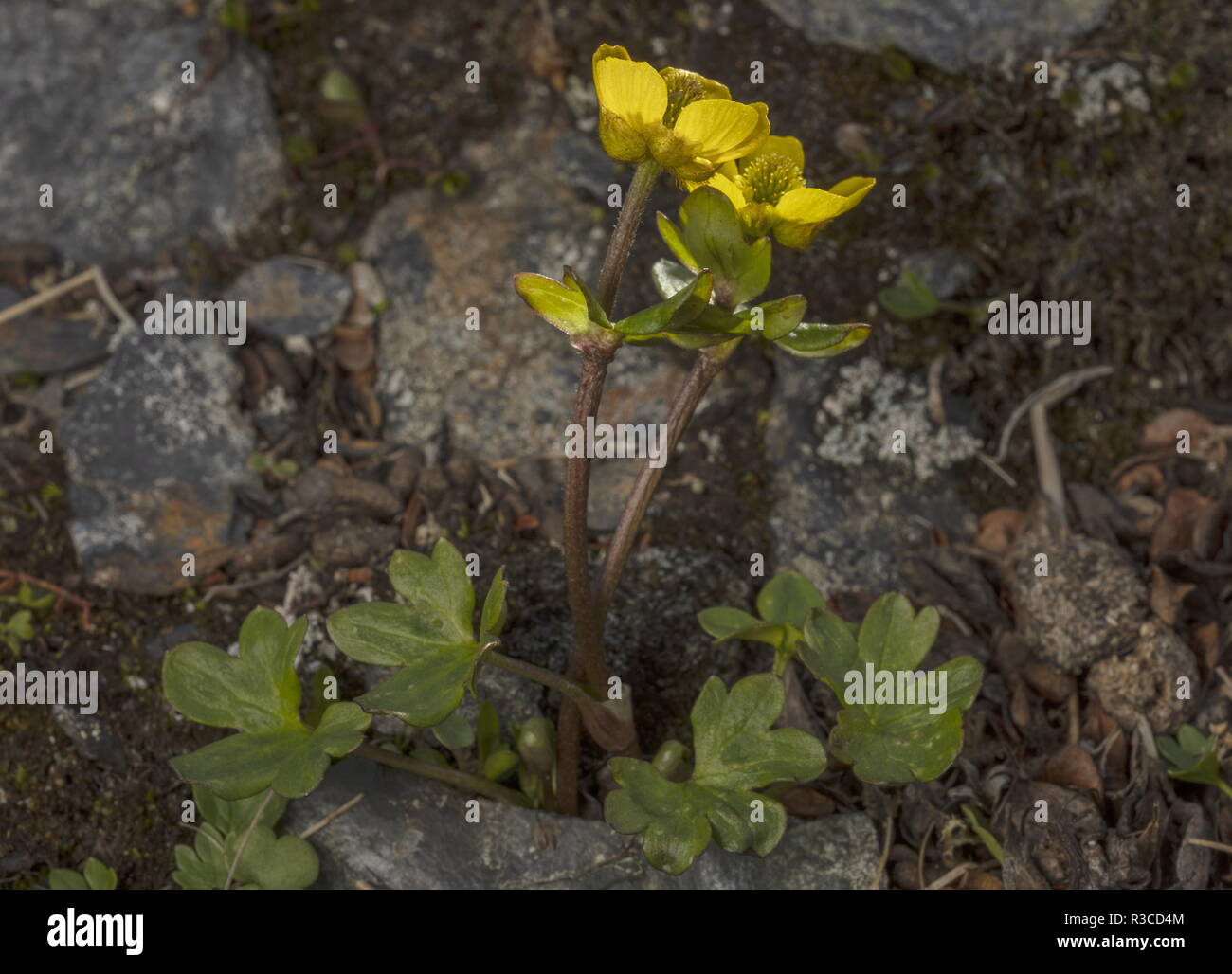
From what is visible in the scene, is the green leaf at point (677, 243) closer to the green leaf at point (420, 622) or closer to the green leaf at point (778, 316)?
the green leaf at point (778, 316)

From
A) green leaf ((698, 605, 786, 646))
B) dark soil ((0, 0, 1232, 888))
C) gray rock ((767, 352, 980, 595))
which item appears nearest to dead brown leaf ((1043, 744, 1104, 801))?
dark soil ((0, 0, 1232, 888))

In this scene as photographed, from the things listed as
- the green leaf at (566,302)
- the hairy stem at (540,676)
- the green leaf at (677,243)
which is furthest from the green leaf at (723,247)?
the hairy stem at (540,676)

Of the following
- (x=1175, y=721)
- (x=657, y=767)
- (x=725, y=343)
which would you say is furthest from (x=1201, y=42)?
(x=657, y=767)

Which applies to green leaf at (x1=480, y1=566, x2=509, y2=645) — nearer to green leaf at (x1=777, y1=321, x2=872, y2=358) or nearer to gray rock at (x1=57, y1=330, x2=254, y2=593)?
green leaf at (x1=777, y1=321, x2=872, y2=358)

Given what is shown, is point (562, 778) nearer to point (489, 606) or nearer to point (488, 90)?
point (489, 606)

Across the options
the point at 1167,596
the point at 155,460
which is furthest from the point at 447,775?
the point at 1167,596

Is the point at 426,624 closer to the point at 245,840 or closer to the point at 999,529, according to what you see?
the point at 245,840

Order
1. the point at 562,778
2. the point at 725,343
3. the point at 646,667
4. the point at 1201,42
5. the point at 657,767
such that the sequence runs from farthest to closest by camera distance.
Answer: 1. the point at 1201,42
2. the point at 646,667
3. the point at 562,778
4. the point at 657,767
5. the point at 725,343
